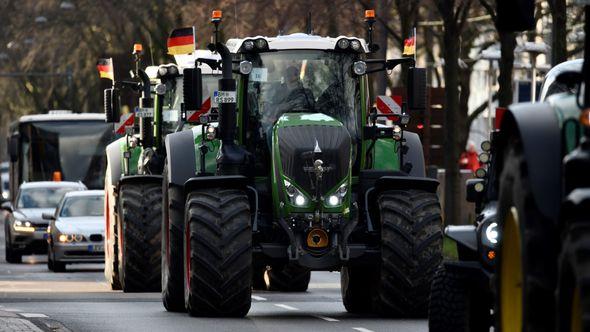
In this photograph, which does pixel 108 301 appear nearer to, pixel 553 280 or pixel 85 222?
pixel 85 222

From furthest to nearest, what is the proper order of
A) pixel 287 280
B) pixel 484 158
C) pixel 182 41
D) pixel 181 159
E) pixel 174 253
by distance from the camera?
pixel 287 280, pixel 182 41, pixel 181 159, pixel 174 253, pixel 484 158

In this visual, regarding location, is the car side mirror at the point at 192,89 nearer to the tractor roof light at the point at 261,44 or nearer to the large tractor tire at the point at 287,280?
the tractor roof light at the point at 261,44

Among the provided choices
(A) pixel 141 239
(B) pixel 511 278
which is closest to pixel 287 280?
(A) pixel 141 239

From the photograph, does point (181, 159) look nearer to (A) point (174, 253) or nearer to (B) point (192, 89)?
(A) point (174, 253)

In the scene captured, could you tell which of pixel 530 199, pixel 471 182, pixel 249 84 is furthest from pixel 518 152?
pixel 249 84

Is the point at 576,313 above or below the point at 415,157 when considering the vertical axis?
above

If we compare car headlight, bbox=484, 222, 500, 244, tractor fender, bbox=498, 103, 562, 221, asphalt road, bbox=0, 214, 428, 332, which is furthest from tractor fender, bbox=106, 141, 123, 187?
tractor fender, bbox=498, 103, 562, 221

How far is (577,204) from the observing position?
8.27 metres

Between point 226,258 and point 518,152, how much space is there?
8.60 m

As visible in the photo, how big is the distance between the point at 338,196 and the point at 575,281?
10713 mm

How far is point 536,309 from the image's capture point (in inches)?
356

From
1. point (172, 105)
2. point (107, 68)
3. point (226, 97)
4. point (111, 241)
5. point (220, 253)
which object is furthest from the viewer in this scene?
point (107, 68)

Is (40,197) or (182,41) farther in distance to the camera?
(40,197)

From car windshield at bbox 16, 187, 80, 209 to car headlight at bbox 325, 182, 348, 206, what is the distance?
76.8ft
